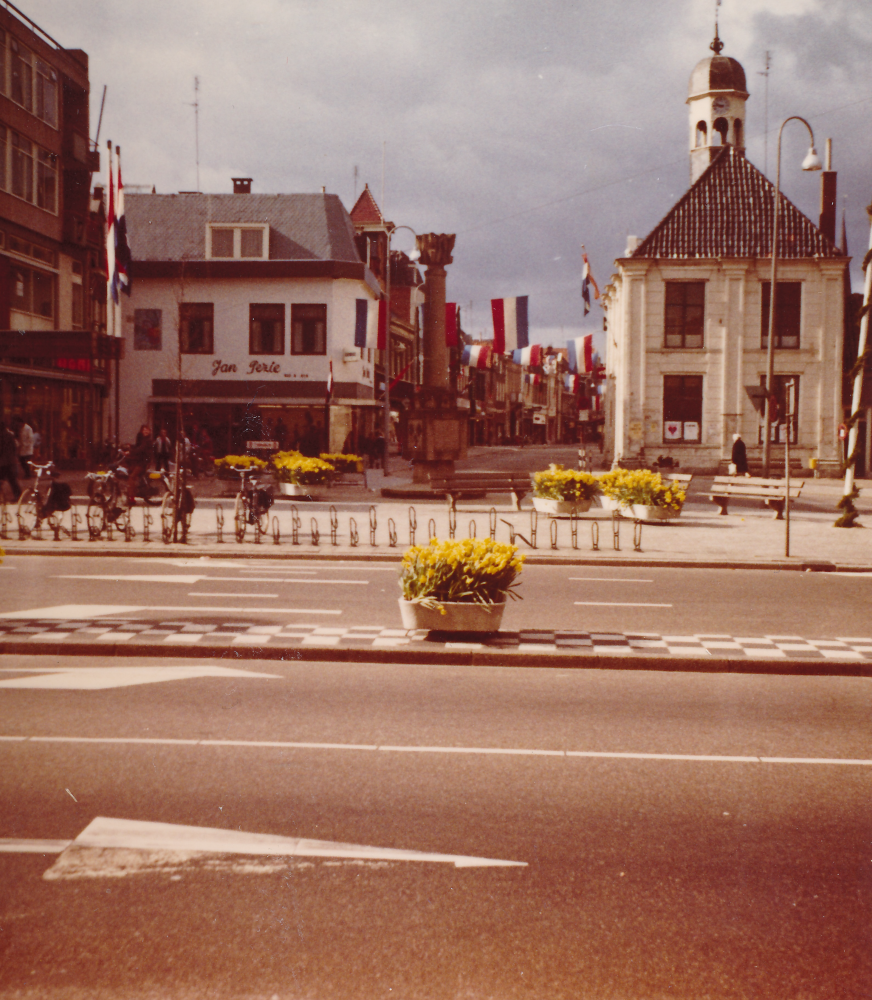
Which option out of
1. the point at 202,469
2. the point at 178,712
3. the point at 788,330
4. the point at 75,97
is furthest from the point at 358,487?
the point at 178,712

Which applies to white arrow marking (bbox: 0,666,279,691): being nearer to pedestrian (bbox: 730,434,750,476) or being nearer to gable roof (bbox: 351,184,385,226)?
pedestrian (bbox: 730,434,750,476)

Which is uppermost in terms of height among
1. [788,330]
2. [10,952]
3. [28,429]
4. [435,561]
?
[788,330]

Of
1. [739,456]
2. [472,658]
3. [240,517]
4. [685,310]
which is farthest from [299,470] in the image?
[685,310]

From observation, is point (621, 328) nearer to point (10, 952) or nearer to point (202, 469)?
point (202, 469)

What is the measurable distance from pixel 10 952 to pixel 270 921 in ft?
3.01

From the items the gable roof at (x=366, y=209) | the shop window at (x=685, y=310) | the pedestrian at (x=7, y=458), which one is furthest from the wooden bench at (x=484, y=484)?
the gable roof at (x=366, y=209)

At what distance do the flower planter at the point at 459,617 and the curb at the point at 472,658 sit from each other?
0.52m

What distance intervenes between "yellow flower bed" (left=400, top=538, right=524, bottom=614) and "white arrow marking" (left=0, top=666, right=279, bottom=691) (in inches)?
67.6

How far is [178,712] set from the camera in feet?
24.4

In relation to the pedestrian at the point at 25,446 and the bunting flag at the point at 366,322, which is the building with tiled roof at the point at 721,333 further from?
the pedestrian at the point at 25,446

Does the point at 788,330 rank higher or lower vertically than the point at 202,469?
higher

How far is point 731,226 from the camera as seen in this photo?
4534cm

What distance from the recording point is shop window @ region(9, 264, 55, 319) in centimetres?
3484

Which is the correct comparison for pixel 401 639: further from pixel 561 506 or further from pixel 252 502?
pixel 561 506
